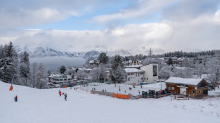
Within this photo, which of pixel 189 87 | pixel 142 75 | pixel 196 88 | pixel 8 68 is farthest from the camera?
pixel 142 75

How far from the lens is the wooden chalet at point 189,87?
30495 millimetres

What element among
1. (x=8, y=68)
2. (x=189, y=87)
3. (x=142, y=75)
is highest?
(x=8, y=68)

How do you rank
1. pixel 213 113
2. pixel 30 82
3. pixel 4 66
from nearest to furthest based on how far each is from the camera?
pixel 213 113
pixel 4 66
pixel 30 82

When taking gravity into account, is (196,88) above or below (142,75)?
above

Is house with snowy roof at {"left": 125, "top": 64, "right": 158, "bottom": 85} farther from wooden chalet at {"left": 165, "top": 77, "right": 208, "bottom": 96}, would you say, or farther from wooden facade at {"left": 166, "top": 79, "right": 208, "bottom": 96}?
wooden facade at {"left": 166, "top": 79, "right": 208, "bottom": 96}

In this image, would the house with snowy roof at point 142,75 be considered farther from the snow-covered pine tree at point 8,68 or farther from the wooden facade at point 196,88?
the snow-covered pine tree at point 8,68

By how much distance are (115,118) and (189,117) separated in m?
8.03

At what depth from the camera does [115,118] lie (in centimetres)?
1562

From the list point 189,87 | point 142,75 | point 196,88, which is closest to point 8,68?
point 142,75

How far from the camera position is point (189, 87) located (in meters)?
31.3

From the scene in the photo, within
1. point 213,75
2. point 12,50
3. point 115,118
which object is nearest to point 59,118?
point 115,118

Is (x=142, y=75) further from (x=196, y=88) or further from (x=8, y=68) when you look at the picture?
(x=8, y=68)

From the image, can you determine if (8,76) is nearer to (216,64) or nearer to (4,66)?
(4,66)

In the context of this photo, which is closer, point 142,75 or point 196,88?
point 196,88
